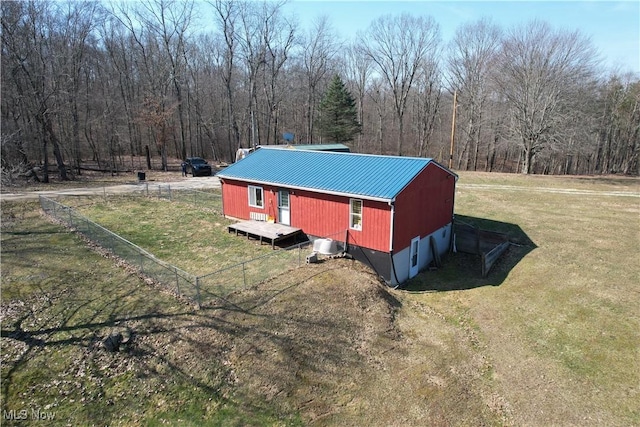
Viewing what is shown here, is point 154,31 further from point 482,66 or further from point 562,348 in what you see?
point 562,348

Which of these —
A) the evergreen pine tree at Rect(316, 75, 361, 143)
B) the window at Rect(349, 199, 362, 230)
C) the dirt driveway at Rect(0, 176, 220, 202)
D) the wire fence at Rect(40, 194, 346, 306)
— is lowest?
the wire fence at Rect(40, 194, 346, 306)

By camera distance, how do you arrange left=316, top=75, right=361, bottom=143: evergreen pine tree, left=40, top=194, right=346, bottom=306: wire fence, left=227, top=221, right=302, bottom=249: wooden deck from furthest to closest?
left=316, top=75, right=361, bottom=143: evergreen pine tree, left=227, top=221, right=302, bottom=249: wooden deck, left=40, top=194, right=346, bottom=306: wire fence

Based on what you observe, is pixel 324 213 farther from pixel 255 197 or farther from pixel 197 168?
pixel 197 168

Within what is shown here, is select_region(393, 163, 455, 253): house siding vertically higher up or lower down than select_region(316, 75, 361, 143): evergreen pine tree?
lower down

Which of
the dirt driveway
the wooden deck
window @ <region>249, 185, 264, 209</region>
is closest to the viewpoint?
the wooden deck

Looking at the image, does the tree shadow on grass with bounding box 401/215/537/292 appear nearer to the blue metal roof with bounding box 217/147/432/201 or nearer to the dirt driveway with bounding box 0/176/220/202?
the blue metal roof with bounding box 217/147/432/201

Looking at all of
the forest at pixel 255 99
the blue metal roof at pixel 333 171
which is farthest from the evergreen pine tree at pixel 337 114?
the blue metal roof at pixel 333 171

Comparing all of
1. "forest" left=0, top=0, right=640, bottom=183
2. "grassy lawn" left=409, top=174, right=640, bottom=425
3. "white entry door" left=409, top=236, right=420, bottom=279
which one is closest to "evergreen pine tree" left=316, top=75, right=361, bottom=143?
"forest" left=0, top=0, right=640, bottom=183
